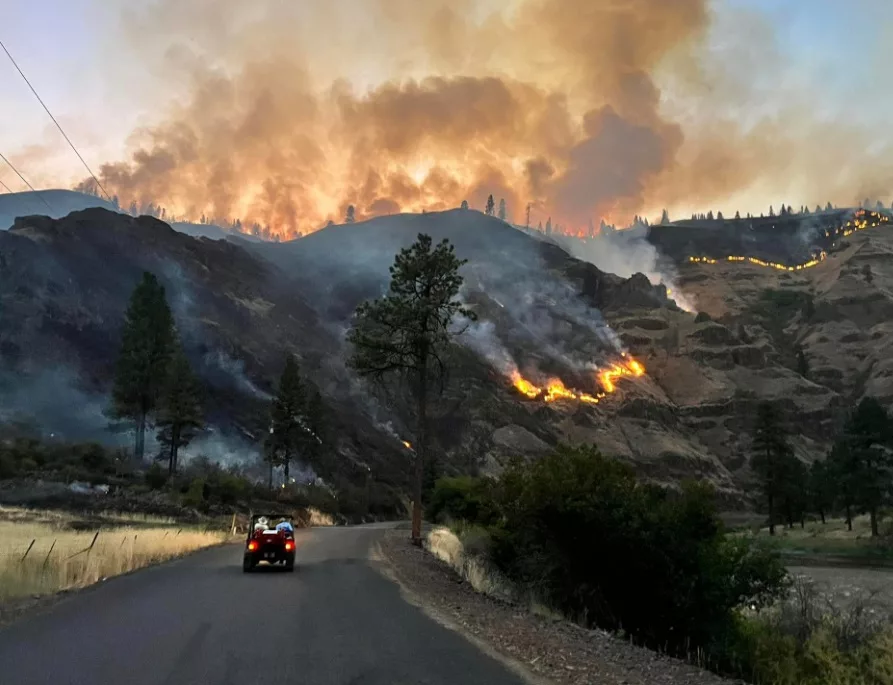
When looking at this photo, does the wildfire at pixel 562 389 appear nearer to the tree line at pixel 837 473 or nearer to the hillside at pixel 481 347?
the hillside at pixel 481 347

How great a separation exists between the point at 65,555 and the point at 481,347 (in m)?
128

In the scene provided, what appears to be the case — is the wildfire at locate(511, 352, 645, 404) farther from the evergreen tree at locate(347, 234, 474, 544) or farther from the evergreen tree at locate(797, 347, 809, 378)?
the evergreen tree at locate(347, 234, 474, 544)

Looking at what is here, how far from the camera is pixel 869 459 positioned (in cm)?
5581

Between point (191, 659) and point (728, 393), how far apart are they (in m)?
158

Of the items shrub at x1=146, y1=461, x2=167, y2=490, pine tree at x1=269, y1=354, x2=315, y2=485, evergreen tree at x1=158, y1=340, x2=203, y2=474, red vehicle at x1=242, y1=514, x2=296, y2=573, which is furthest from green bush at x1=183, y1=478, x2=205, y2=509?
red vehicle at x1=242, y1=514, x2=296, y2=573

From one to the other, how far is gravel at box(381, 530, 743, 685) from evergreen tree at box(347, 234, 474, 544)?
42.9 ft

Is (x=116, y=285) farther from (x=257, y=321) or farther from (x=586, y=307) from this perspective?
(x=586, y=307)

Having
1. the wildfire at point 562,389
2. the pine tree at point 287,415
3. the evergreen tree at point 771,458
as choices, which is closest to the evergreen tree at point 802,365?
the wildfire at point 562,389

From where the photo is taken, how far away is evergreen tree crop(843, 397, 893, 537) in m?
53.5

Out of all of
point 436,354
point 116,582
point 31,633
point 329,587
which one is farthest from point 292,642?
point 436,354

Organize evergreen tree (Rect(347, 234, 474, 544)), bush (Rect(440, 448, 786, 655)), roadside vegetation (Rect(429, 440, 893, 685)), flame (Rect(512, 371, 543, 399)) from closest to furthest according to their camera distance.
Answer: roadside vegetation (Rect(429, 440, 893, 685)) → bush (Rect(440, 448, 786, 655)) → evergreen tree (Rect(347, 234, 474, 544)) → flame (Rect(512, 371, 543, 399))

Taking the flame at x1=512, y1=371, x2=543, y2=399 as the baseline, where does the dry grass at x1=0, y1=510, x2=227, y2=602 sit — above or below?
below

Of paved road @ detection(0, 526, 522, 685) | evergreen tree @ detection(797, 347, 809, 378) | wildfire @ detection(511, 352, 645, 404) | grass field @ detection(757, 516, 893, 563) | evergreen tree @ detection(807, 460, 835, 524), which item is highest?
evergreen tree @ detection(797, 347, 809, 378)

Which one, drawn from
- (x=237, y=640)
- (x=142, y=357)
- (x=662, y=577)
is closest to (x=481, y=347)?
(x=142, y=357)
